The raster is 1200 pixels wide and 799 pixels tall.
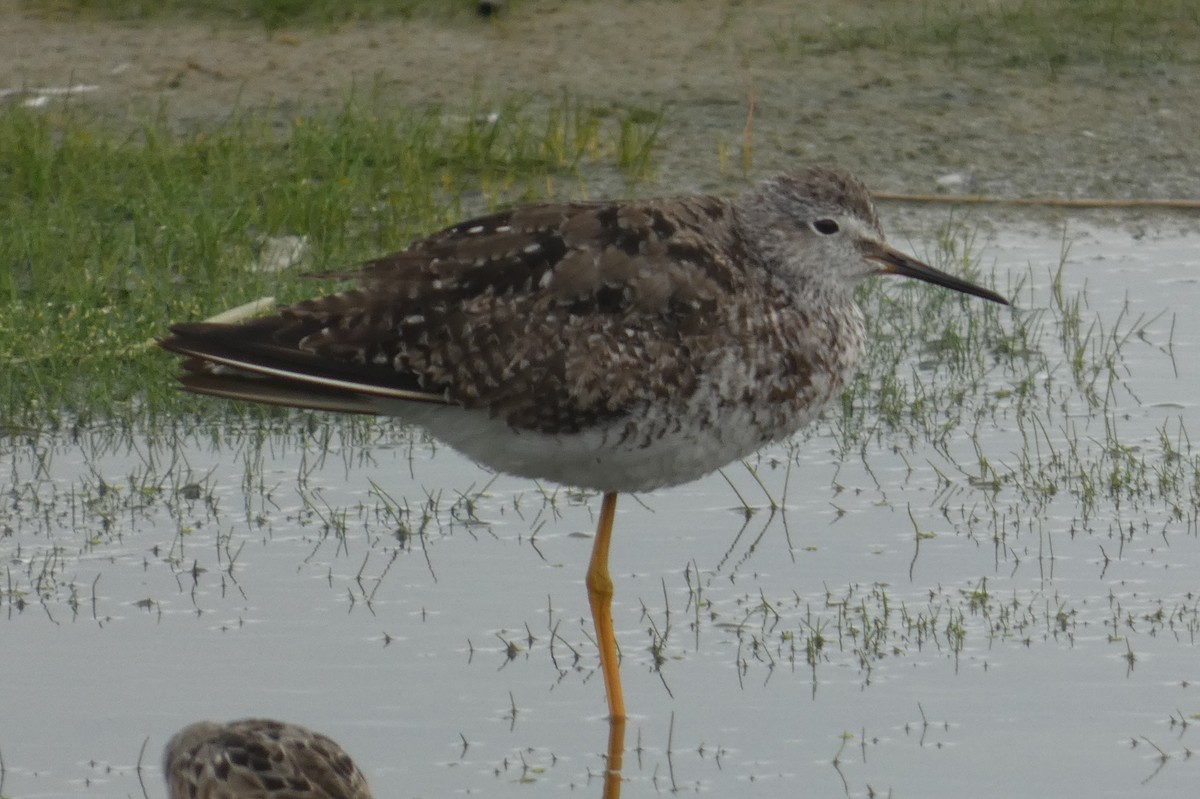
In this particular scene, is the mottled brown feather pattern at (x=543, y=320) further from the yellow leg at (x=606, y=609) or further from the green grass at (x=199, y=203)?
the green grass at (x=199, y=203)

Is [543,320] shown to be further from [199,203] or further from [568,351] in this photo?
[199,203]

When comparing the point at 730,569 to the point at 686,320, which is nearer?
the point at 686,320

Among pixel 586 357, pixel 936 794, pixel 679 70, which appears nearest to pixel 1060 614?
pixel 936 794

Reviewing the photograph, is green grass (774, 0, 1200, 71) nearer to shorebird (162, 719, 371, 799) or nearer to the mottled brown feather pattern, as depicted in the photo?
the mottled brown feather pattern

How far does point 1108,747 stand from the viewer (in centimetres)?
596

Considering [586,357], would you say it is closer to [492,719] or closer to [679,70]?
[492,719]

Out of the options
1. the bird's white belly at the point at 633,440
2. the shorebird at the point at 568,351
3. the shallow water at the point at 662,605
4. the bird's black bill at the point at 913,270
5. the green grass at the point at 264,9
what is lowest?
the shallow water at the point at 662,605

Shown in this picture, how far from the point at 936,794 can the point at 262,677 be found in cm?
193

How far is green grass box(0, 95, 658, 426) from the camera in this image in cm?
887

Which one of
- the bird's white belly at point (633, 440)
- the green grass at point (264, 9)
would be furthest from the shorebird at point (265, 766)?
the green grass at point (264, 9)

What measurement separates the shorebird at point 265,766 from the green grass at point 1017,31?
8.94 meters

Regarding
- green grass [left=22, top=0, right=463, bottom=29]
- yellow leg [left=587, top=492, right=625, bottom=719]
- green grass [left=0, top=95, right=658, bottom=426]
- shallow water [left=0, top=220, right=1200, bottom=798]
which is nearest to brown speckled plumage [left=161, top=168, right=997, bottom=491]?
yellow leg [left=587, top=492, right=625, bottom=719]

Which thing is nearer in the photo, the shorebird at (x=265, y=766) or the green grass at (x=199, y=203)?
the shorebird at (x=265, y=766)

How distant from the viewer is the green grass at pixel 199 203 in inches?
349
